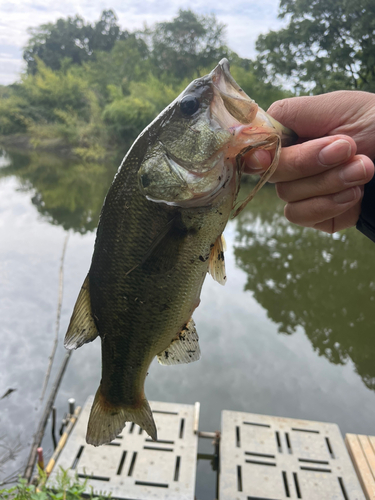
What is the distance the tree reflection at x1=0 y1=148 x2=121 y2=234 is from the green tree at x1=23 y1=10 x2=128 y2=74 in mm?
27950

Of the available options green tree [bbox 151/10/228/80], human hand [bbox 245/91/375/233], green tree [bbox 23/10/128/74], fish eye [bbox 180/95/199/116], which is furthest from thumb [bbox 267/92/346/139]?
green tree [bbox 23/10/128/74]

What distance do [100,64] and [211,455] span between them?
1886 inches

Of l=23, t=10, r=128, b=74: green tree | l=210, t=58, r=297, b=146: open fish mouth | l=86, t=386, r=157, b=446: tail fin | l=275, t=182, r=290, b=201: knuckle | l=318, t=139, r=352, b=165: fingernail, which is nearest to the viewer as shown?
l=210, t=58, r=297, b=146: open fish mouth

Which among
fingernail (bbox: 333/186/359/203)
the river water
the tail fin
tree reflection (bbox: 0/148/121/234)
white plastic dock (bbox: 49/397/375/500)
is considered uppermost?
tree reflection (bbox: 0/148/121/234)

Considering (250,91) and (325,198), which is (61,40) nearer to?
(250,91)

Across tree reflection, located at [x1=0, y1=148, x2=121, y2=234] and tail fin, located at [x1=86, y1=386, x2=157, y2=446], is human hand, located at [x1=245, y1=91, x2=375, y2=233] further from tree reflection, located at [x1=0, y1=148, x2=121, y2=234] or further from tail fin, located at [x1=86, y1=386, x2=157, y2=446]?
tree reflection, located at [x1=0, y1=148, x2=121, y2=234]

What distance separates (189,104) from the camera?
1.24 metres

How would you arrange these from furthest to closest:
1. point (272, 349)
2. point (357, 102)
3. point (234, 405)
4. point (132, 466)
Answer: point (272, 349)
point (234, 405)
point (132, 466)
point (357, 102)

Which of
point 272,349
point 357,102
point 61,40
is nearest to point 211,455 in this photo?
point 272,349

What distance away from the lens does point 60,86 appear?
3772 cm

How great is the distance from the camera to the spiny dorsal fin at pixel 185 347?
1456 millimetres

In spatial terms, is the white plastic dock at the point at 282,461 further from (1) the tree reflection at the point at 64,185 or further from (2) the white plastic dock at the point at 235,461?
(1) the tree reflection at the point at 64,185

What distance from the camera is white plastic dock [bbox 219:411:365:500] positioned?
131 inches

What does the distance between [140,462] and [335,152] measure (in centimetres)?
346
